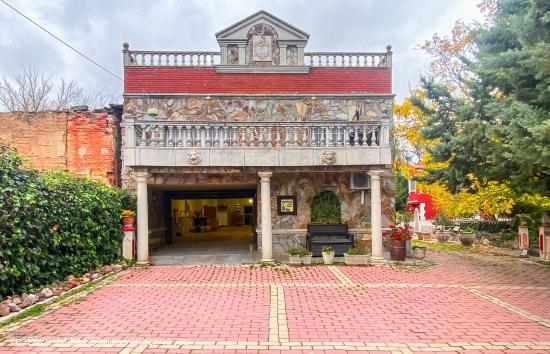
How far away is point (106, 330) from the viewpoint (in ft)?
16.8

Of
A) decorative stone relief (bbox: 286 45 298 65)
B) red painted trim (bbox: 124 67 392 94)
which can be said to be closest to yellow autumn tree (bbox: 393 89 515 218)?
red painted trim (bbox: 124 67 392 94)

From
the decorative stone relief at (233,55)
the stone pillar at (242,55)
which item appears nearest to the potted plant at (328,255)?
the stone pillar at (242,55)

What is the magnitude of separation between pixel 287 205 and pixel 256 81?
4449mm

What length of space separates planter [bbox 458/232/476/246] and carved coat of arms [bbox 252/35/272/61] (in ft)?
36.8

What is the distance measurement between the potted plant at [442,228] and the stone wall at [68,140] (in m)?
15.2

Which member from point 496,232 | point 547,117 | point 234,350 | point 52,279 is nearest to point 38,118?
point 52,279

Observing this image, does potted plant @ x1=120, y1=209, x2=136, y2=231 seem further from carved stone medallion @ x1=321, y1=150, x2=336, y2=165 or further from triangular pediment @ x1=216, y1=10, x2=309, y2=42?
triangular pediment @ x1=216, y1=10, x2=309, y2=42

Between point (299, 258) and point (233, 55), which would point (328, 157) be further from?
point (233, 55)

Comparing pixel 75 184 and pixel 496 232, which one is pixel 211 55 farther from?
pixel 496 232

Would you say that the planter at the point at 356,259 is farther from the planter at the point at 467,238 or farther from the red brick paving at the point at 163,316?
the planter at the point at 467,238

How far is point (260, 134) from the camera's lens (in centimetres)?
1072

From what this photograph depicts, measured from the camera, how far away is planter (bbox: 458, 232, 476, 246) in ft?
53.5

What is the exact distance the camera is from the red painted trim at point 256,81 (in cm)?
1285

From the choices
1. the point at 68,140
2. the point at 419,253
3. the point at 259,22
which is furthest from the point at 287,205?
the point at 68,140
